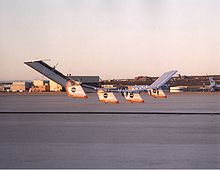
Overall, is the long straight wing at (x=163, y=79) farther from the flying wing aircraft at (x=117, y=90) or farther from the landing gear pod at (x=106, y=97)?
the landing gear pod at (x=106, y=97)

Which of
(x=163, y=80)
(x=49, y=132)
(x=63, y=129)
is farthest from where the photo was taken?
(x=163, y=80)

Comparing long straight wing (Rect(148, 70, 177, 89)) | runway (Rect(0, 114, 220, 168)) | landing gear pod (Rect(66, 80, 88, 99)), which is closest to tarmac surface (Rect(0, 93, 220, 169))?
runway (Rect(0, 114, 220, 168))

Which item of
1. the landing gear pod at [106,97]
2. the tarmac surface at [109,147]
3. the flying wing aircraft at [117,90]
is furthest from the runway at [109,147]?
the flying wing aircraft at [117,90]

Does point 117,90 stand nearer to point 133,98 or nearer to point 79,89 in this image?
point 79,89

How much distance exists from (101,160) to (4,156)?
7.42ft

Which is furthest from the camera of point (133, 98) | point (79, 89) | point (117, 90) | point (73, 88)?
point (117, 90)

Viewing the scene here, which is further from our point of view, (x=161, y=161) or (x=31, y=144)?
(x=31, y=144)

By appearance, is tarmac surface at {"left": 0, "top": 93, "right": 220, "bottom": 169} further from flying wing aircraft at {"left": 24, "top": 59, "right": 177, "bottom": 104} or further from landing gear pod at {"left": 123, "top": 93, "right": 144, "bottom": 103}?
landing gear pod at {"left": 123, "top": 93, "right": 144, "bottom": 103}

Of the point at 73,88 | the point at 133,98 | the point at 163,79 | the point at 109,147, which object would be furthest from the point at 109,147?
the point at 163,79

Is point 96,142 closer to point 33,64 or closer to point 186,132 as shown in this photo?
point 186,132

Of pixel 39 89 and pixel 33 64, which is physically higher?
pixel 33 64

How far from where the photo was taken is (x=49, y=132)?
16172 mm

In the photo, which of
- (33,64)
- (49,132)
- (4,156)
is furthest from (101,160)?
(33,64)

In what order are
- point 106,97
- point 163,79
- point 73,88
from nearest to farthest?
point 106,97 < point 73,88 < point 163,79
